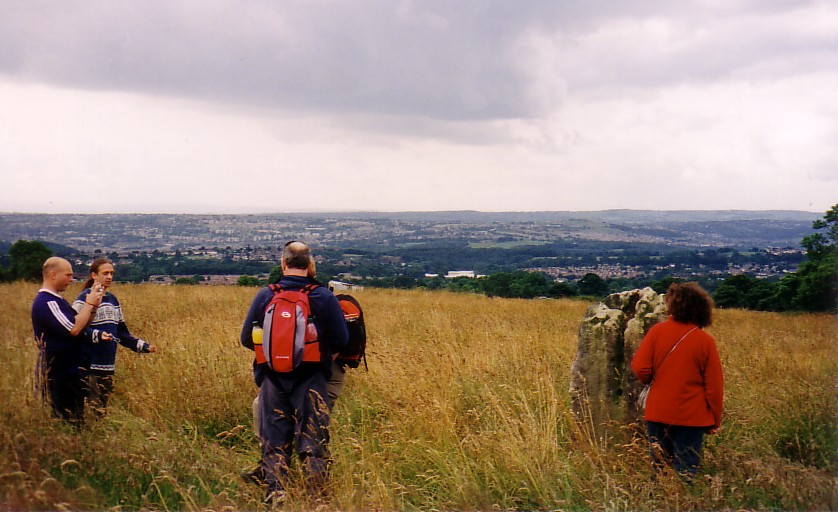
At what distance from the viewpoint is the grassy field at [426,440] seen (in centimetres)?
381

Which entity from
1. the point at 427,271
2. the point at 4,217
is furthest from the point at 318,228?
the point at 4,217

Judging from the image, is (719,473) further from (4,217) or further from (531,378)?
(4,217)

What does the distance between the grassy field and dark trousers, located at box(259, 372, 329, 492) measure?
8.8 inches

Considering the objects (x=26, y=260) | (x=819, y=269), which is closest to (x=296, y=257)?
(x=26, y=260)

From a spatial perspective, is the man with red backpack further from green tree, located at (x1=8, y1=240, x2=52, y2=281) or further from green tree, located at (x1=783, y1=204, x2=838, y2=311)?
green tree, located at (x1=783, y1=204, x2=838, y2=311)

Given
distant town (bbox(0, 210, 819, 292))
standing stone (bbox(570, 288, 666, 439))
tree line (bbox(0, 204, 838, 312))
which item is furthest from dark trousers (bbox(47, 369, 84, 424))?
tree line (bbox(0, 204, 838, 312))

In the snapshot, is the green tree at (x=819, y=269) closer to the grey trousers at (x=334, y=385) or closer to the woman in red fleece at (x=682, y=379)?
the woman in red fleece at (x=682, y=379)

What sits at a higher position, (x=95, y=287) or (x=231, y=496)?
(x=95, y=287)

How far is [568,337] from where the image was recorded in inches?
376

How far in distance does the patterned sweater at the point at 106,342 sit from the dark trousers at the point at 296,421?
1991 millimetres

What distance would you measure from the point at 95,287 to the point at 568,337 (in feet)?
22.8

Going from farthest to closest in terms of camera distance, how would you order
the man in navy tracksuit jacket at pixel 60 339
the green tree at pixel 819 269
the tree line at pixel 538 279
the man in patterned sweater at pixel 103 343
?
the green tree at pixel 819 269, the tree line at pixel 538 279, the man in patterned sweater at pixel 103 343, the man in navy tracksuit jacket at pixel 60 339

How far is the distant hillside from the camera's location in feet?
76.7

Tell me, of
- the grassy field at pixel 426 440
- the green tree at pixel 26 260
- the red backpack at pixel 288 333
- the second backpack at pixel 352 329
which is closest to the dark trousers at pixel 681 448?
the grassy field at pixel 426 440
